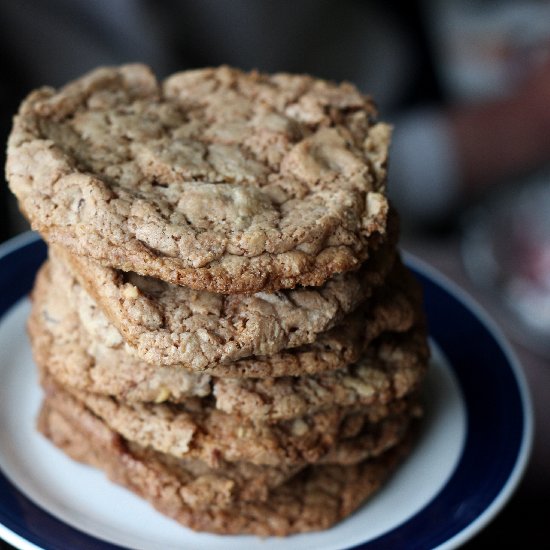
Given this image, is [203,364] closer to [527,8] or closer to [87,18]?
[87,18]

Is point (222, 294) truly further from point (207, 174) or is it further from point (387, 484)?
point (387, 484)

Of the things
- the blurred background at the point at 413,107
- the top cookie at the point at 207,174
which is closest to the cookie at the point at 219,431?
the top cookie at the point at 207,174

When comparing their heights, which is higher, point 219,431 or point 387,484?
point 219,431

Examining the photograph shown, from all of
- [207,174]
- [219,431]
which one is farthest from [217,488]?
[207,174]

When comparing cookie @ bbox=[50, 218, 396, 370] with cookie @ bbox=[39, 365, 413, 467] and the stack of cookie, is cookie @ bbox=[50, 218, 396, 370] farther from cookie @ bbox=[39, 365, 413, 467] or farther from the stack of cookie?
cookie @ bbox=[39, 365, 413, 467]

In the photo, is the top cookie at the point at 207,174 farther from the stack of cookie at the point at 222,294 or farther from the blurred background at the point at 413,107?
the blurred background at the point at 413,107

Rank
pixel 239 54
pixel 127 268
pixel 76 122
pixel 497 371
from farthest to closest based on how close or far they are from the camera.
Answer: pixel 239 54
pixel 497 371
pixel 76 122
pixel 127 268

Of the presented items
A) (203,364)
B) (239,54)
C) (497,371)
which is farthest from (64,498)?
(239,54)
